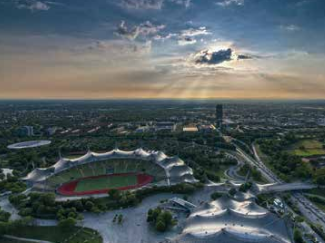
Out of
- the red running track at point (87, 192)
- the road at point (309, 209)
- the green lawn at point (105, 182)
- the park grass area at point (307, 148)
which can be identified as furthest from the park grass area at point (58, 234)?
the park grass area at point (307, 148)

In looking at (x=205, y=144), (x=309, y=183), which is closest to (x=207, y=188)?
(x=309, y=183)

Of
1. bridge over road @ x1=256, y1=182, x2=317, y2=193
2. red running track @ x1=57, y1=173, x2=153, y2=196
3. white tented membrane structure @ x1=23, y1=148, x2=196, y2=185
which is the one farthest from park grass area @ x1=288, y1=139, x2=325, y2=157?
red running track @ x1=57, y1=173, x2=153, y2=196

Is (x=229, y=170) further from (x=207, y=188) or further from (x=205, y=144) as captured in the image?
(x=205, y=144)

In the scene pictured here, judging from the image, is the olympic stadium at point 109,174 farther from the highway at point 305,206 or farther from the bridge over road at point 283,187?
the highway at point 305,206

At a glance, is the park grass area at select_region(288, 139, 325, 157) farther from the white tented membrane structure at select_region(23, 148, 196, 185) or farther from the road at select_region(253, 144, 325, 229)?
the white tented membrane structure at select_region(23, 148, 196, 185)

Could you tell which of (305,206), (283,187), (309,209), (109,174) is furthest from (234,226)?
(109,174)

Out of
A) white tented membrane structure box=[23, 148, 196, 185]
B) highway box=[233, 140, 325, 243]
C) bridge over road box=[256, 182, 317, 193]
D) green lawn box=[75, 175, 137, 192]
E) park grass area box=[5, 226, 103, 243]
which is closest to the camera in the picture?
park grass area box=[5, 226, 103, 243]
